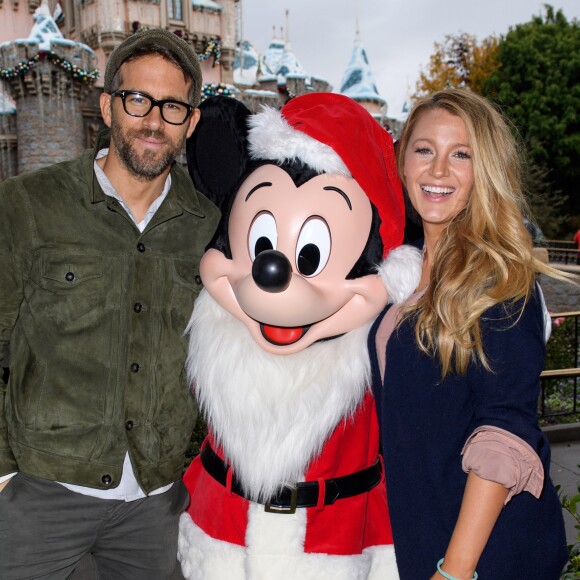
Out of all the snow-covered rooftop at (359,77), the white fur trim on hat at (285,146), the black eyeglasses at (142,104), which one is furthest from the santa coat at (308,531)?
the snow-covered rooftop at (359,77)

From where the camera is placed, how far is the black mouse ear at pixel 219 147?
2.32 m

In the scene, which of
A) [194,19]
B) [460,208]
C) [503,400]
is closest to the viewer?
[503,400]

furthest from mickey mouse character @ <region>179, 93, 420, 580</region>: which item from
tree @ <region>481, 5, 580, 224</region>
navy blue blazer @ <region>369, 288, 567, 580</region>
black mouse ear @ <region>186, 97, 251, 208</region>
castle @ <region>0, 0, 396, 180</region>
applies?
tree @ <region>481, 5, 580, 224</region>

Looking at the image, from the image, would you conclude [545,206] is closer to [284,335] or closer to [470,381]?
[284,335]

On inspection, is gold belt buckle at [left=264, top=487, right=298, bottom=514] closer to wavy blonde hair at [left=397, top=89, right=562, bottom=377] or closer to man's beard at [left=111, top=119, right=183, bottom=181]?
wavy blonde hair at [left=397, top=89, right=562, bottom=377]

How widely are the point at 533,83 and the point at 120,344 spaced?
25.6 m

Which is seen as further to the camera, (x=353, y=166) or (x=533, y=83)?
(x=533, y=83)

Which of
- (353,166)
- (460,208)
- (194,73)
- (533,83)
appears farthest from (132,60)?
(533,83)

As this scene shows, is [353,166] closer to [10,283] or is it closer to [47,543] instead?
[10,283]

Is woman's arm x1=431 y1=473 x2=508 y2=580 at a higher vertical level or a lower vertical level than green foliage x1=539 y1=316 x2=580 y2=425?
higher

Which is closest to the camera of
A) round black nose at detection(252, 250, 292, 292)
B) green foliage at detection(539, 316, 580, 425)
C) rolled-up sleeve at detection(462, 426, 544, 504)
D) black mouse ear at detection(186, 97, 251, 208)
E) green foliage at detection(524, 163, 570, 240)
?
rolled-up sleeve at detection(462, 426, 544, 504)

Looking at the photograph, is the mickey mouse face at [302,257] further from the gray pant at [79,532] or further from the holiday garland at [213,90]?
the holiday garland at [213,90]

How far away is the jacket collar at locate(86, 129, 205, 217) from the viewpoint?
2092mm

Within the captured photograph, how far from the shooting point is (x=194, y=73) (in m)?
2.21
